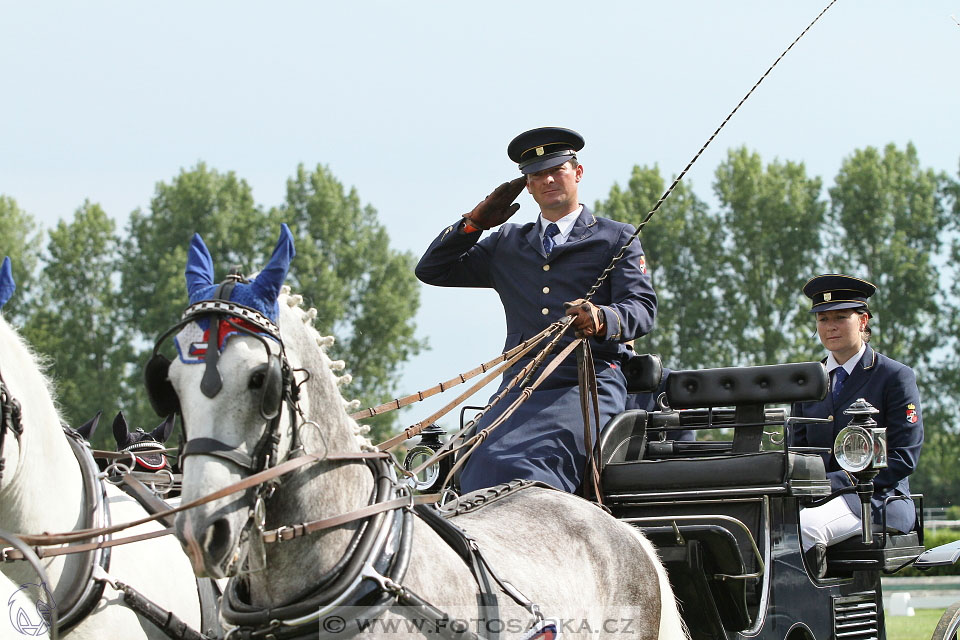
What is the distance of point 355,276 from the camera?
30.8m

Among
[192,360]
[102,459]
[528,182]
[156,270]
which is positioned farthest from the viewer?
[156,270]

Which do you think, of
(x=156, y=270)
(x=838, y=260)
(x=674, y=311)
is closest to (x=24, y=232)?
(x=156, y=270)

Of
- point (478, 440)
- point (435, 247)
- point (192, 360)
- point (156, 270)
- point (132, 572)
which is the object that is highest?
point (156, 270)

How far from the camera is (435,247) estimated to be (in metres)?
4.89

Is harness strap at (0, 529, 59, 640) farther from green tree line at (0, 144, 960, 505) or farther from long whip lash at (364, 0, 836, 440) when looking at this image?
green tree line at (0, 144, 960, 505)

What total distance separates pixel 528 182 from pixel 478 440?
1.46 metres

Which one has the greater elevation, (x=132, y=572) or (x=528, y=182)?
(x=528, y=182)

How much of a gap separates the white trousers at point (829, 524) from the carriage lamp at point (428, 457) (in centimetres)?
165

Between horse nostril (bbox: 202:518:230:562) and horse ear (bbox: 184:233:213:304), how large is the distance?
0.60 m

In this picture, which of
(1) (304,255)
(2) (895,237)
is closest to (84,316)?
(1) (304,255)

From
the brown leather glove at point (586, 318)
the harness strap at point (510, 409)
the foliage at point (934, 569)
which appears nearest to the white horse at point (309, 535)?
the harness strap at point (510, 409)

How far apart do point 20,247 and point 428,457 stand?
32690 mm

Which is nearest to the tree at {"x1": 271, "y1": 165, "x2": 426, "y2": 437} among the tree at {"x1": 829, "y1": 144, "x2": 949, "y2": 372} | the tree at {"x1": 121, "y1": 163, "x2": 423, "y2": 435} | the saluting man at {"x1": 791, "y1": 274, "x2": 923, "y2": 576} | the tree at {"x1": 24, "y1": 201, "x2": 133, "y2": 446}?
the tree at {"x1": 121, "y1": 163, "x2": 423, "y2": 435}

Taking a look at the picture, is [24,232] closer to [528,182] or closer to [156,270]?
[156,270]
